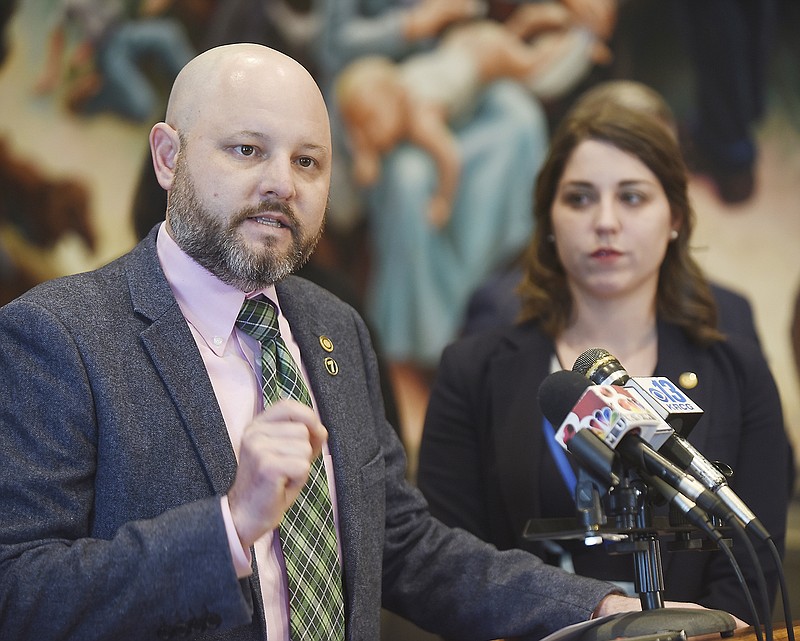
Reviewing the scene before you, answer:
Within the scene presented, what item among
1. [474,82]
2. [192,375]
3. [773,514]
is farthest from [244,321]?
[474,82]

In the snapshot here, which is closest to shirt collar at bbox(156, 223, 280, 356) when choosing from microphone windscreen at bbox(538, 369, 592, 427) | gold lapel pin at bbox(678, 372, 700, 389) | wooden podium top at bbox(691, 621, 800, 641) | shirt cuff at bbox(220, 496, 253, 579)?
shirt cuff at bbox(220, 496, 253, 579)

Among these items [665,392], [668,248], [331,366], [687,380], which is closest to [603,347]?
[687,380]

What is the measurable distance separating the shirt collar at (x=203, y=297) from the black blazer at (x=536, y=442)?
1.01 meters

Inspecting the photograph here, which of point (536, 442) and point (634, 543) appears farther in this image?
point (536, 442)

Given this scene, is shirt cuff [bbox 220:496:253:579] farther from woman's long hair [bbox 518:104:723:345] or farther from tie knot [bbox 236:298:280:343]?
woman's long hair [bbox 518:104:723:345]

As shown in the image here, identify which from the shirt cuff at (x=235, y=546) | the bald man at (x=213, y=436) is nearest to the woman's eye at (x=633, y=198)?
the bald man at (x=213, y=436)

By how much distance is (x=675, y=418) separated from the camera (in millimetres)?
1628

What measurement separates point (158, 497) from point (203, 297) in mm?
388

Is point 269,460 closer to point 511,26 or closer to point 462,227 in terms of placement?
point 462,227

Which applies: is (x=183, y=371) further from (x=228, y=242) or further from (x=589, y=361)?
(x=589, y=361)

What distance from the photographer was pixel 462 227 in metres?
4.97

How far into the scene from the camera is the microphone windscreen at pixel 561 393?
5.13ft

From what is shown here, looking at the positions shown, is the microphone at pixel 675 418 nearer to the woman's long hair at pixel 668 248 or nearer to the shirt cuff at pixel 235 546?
the shirt cuff at pixel 235 546

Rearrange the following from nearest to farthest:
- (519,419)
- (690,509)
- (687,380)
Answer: (690,509) < (687,380) < (519,419)
